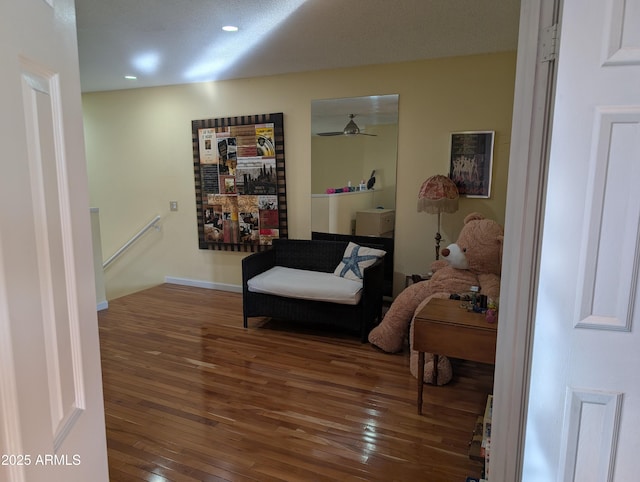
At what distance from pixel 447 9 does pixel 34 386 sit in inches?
118

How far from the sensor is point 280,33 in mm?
3150

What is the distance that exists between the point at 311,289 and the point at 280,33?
2.09m

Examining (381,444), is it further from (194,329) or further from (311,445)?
(194,329)

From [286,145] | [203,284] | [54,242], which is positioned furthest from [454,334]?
[203,284]

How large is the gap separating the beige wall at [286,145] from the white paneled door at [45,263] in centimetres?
349

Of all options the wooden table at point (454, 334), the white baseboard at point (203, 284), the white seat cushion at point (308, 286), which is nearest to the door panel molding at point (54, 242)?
the wooden table at point (454, 334)

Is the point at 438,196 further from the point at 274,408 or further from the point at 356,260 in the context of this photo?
the point at 274,408

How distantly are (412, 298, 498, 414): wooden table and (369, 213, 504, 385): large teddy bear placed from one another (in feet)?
1.65

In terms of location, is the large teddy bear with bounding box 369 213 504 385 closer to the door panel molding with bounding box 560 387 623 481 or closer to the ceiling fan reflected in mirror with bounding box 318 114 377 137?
the ceiling fan reflected in mirror with bounding box 318 114 377 137

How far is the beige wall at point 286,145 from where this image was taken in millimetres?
3711

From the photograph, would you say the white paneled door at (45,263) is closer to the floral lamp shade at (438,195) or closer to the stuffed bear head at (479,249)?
the stuffed bear head at (479,249)

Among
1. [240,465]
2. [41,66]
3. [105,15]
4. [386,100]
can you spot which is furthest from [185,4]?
[240,465]

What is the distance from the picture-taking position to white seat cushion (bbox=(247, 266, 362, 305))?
3459 mm

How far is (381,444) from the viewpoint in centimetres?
216
